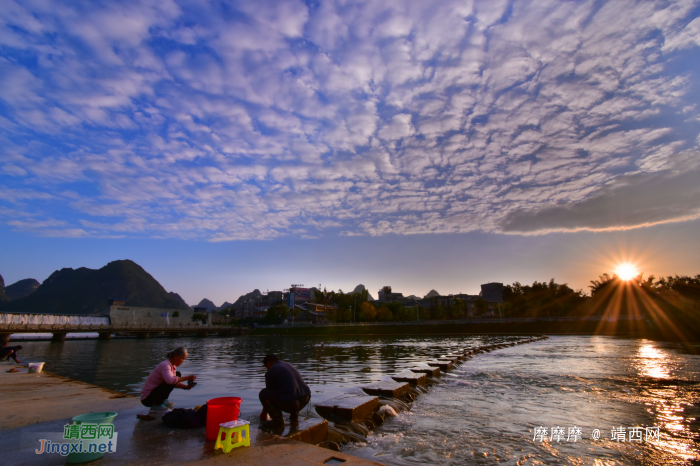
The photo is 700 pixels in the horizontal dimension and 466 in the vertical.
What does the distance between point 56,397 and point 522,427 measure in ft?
40.8

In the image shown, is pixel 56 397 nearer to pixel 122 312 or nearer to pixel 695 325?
pixel 695 325

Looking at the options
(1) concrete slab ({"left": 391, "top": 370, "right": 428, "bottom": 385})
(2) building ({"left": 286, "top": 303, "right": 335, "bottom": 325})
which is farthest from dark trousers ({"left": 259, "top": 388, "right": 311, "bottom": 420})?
(2) building ({"left": 286, "top": 303, "right": 335, "bottom": 325})

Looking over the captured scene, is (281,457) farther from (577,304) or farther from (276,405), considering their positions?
(577,304)

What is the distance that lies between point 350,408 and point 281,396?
1916 mm

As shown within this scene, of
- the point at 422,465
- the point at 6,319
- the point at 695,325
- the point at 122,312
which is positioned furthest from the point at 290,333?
the point at 422,465

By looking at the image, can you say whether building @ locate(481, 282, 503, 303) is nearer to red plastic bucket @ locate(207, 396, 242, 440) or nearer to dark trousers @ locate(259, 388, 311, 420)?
dark trousers @ locate(259, 388, 311, 420)

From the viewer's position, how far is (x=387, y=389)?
10.5 meters

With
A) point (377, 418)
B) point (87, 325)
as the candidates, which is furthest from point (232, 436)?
point (87, 325)

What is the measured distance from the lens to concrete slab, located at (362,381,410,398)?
34.2ft

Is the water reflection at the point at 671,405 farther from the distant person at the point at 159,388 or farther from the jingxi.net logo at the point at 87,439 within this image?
the distant person at the point at 159,388

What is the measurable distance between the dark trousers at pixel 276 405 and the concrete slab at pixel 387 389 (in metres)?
4.12

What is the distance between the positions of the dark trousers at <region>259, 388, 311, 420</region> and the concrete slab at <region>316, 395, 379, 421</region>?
1434mm

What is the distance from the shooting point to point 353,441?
707 cm

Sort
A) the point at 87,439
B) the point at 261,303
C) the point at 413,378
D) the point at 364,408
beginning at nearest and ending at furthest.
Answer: the point at 87,439 → the point at 364,408 → the point at 413,378 → the point at 261,303
